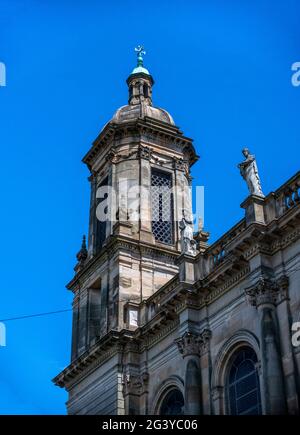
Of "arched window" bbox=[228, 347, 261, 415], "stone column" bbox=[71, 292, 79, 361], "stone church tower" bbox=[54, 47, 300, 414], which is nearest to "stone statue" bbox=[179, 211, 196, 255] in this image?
"stone church tower" bbox=[54, 47, 300, 414]

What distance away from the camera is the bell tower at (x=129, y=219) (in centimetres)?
3353

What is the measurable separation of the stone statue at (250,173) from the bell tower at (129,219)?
25.6 ft

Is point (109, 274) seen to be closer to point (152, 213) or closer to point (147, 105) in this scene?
point (152, 213)

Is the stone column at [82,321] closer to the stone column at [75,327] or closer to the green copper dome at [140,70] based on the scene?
the stone column at [75,327]

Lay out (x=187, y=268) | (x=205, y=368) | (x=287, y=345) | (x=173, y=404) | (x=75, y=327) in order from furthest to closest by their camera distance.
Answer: (x=75, y=327), (x=187, y=268), (x=173, y=404), (x=205, y=368), (x=287, y=345)

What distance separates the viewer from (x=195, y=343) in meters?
27.5

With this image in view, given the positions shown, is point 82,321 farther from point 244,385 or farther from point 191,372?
point 244,385

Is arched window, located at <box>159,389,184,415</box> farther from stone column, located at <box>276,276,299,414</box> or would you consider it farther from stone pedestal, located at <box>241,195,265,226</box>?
stone pedestal, located at <box>241,195,265,226</box>

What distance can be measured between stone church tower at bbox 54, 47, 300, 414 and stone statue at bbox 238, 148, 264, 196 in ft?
0.59

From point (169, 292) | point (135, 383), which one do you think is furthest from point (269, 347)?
point (135, 383)

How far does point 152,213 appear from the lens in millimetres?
37094

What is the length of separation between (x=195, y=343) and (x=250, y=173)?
622 centimetres

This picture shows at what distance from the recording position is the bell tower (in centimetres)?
3353
